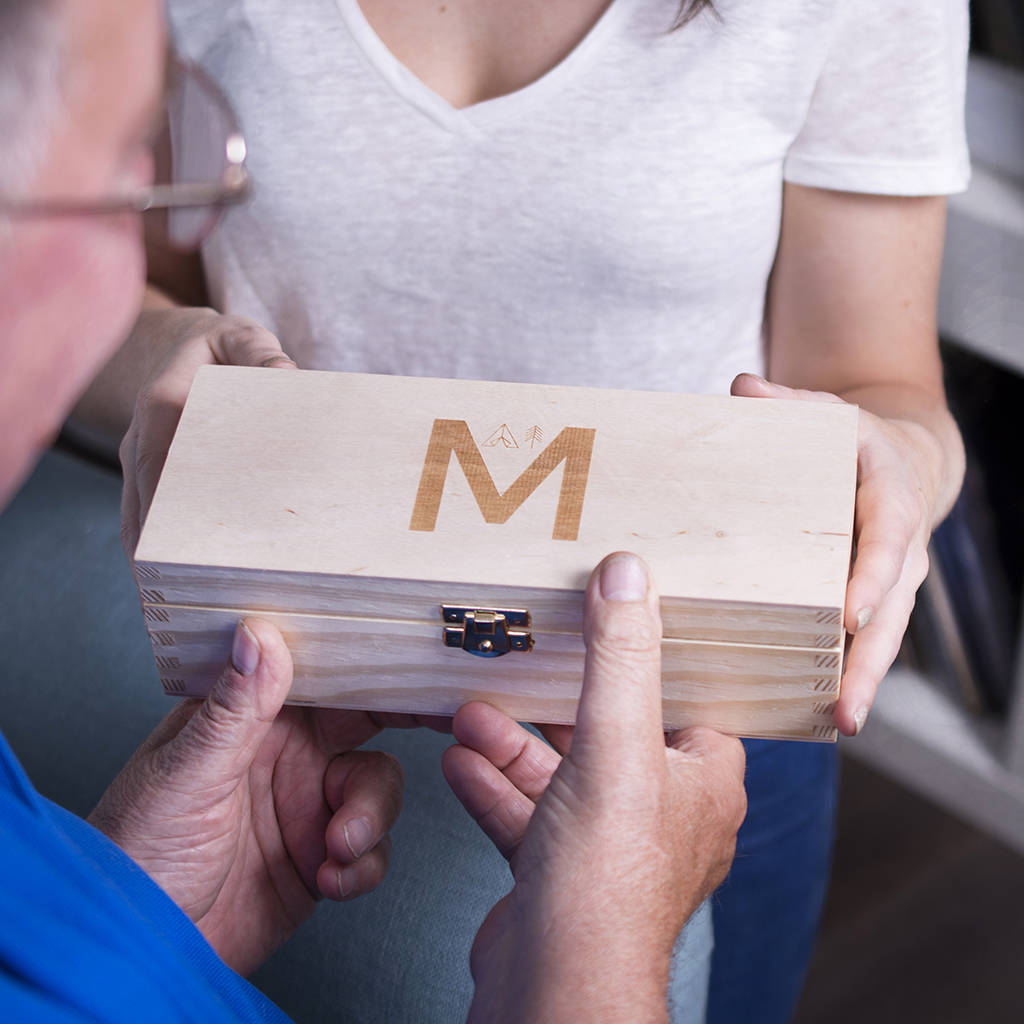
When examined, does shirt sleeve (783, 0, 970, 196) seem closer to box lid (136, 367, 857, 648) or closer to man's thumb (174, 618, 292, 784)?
box lid (136, 367, 857, 648)

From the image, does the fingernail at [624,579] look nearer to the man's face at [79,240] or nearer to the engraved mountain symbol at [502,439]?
the engraved mountain symbol at [502,439]

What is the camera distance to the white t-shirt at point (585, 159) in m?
0.89

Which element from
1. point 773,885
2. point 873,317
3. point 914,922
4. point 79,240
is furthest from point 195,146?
point 914,922

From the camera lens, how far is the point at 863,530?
2.40ft

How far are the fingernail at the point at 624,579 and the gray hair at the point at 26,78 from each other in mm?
364

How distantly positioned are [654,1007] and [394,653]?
0.89 feet

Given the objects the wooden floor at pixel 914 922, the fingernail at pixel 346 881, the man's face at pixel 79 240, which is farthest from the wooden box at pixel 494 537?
the wooden floor at pixel 914 922

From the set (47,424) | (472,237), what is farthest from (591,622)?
(472,237)

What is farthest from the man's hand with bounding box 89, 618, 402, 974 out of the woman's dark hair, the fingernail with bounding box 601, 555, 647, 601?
the woman's dark hair

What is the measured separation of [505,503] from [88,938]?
0.34m

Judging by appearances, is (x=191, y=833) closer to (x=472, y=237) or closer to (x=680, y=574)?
(x=680, y=574)

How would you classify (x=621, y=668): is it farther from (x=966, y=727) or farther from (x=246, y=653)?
(x=966, y=727)

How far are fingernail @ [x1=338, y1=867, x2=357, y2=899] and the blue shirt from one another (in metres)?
0.11

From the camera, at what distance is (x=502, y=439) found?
764 millimetres
